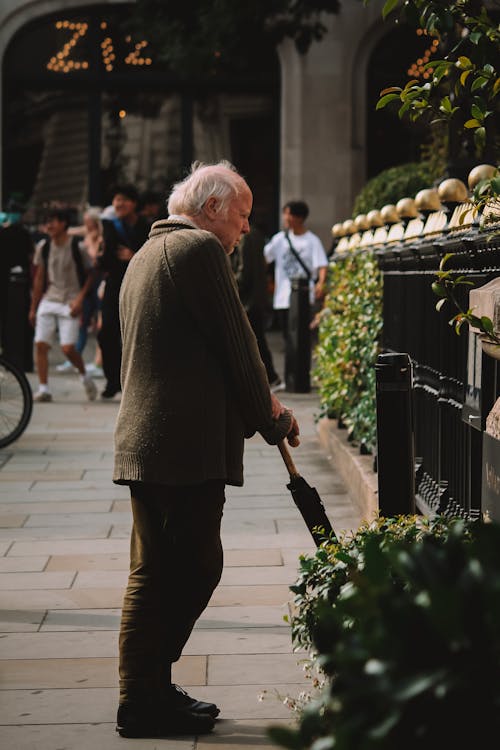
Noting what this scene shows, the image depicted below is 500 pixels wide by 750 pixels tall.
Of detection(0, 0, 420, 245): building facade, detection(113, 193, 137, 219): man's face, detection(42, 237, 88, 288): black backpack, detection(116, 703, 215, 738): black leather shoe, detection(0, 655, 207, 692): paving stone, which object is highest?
detection(0, 0, 420, 245): building facade

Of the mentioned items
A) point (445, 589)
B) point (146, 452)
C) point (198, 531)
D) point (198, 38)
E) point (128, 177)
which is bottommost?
point (198, 531)

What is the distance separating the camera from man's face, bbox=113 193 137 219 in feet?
39.5

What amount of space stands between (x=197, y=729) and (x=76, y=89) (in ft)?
62.0

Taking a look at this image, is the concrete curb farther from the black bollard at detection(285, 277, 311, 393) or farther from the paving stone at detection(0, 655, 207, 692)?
the black bollard at detection(285, 277, 311, 393)

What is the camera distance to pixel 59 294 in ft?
42.7

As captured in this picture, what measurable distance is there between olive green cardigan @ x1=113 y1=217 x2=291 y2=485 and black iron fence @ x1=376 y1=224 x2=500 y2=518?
30.0 inches

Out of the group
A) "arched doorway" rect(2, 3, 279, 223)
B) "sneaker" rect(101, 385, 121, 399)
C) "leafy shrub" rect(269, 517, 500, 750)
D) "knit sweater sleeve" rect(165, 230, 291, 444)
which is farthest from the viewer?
"arched doorway" rect(2, 3, 279, 223)

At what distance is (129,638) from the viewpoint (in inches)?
156

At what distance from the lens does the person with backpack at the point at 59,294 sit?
12.7 meters

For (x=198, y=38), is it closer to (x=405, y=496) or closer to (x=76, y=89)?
(x=76, y=89)

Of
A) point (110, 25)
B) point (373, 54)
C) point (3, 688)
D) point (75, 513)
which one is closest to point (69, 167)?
point (110, 25)

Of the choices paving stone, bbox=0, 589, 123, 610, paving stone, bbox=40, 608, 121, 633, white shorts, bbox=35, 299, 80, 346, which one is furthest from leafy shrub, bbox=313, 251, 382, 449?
white shorts, bbox=35, 299, 80, 346

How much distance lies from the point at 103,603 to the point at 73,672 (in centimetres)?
93

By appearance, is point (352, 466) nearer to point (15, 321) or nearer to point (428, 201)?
point (428, 201)
